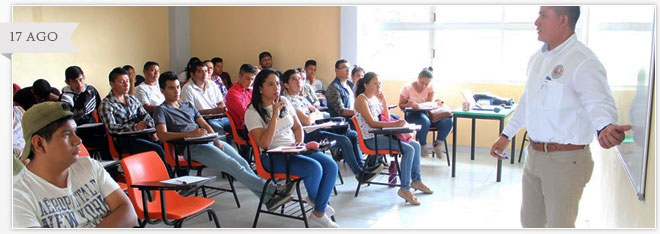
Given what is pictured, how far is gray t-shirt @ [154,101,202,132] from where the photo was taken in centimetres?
410

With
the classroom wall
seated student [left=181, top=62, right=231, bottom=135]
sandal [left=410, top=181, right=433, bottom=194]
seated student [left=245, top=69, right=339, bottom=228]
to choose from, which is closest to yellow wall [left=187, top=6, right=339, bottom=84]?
seated student [left=181, top=62, right=231, bottom=135]

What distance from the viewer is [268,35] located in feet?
26.6

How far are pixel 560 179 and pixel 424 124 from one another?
384cm

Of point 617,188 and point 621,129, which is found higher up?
point 621,129

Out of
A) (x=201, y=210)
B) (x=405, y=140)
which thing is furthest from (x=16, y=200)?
(x=405, y=140)

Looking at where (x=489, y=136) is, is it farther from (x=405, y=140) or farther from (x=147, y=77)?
(x=147, y=77)

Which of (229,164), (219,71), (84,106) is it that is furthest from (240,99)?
(219,71)

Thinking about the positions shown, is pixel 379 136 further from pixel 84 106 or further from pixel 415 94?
pixel 84 106

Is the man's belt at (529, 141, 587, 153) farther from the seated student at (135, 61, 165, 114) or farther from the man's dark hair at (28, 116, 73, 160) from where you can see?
the seated student at (135, 61, 165, 114)

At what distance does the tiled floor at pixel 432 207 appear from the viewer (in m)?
3.87

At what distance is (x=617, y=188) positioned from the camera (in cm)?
261

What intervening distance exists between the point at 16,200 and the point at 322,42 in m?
6.01

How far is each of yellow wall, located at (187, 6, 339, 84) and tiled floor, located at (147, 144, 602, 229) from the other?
8.97ft

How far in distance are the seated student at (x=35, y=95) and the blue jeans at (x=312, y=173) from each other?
2339 mm
